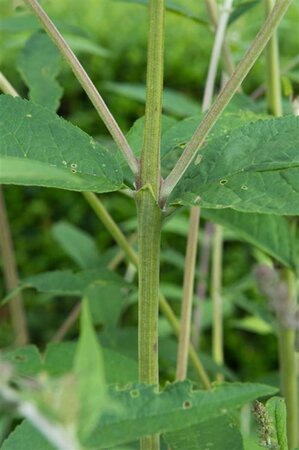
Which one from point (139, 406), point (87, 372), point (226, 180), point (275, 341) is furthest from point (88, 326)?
point (275, 341)

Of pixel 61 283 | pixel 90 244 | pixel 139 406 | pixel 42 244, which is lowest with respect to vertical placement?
pixel 139 406

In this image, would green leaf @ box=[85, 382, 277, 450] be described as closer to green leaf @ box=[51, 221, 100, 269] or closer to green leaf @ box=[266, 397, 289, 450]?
green leaf @ box=[266, 397, 289, 450]

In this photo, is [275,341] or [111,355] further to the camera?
[275,341]

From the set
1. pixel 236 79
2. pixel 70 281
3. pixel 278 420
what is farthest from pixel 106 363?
pixel 236 79

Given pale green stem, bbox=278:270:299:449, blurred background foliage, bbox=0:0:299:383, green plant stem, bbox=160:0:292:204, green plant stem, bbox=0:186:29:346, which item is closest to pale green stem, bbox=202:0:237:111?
pale green stem, bbox=278:270:299:449

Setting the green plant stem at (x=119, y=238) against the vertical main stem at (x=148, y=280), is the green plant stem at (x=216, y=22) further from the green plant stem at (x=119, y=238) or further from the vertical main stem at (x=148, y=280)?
the vertical main stem at (x=148, y=280)

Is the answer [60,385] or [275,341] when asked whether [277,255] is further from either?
[275,341]

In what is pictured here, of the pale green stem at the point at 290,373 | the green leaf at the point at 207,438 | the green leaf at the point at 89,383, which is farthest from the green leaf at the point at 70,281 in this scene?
the green leaf at the point at 89,383
